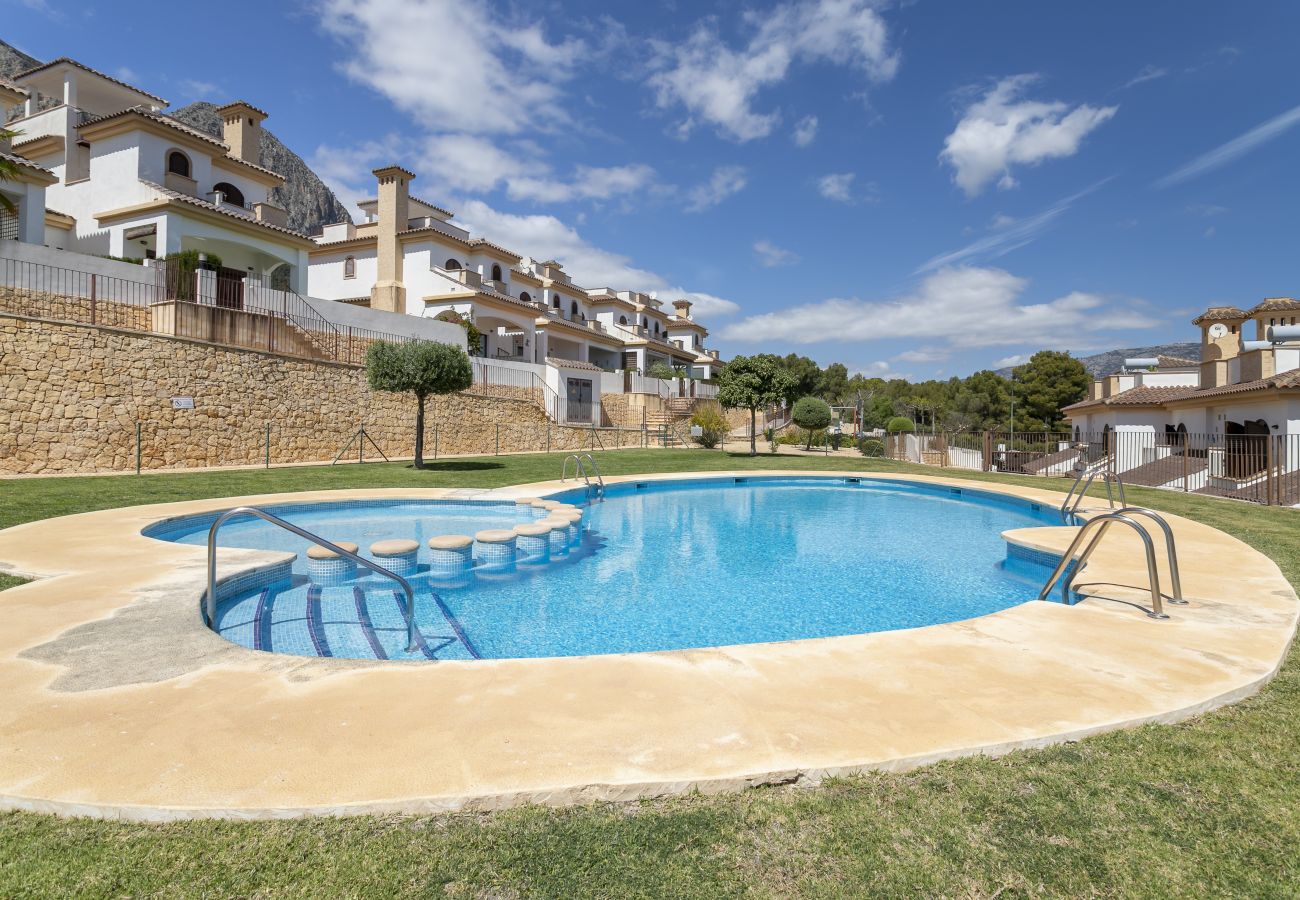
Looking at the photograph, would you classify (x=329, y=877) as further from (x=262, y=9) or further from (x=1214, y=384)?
(x=1214, y=384)

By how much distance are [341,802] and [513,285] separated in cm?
3874

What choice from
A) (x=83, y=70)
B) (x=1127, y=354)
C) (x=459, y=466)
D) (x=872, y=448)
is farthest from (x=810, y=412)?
(x=1127, y=354)

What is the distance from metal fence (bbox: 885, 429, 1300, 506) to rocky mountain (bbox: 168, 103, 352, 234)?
9917cm

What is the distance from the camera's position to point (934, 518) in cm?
1327

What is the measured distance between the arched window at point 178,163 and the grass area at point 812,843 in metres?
29.5

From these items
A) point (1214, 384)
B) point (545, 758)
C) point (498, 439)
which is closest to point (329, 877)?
point (545, 758)

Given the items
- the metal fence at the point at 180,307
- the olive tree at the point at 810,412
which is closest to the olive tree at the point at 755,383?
the olive tree at the point at 810,412

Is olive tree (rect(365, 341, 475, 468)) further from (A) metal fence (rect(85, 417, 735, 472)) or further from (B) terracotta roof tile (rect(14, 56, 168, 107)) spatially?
(B) terracotta roof tile (rect(14, 56, 168, 107))

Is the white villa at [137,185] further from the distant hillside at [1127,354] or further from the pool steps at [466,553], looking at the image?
the distant hillside at [1127,354]

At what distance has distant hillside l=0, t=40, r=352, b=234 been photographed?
9800 centimetres

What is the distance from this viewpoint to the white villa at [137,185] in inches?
888

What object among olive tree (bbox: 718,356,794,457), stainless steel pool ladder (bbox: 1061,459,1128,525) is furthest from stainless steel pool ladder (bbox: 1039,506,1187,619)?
olive tree (bbox: 718,356,794,457)

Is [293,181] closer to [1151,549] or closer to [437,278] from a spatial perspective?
[437,278]

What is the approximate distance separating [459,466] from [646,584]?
12.9 m
